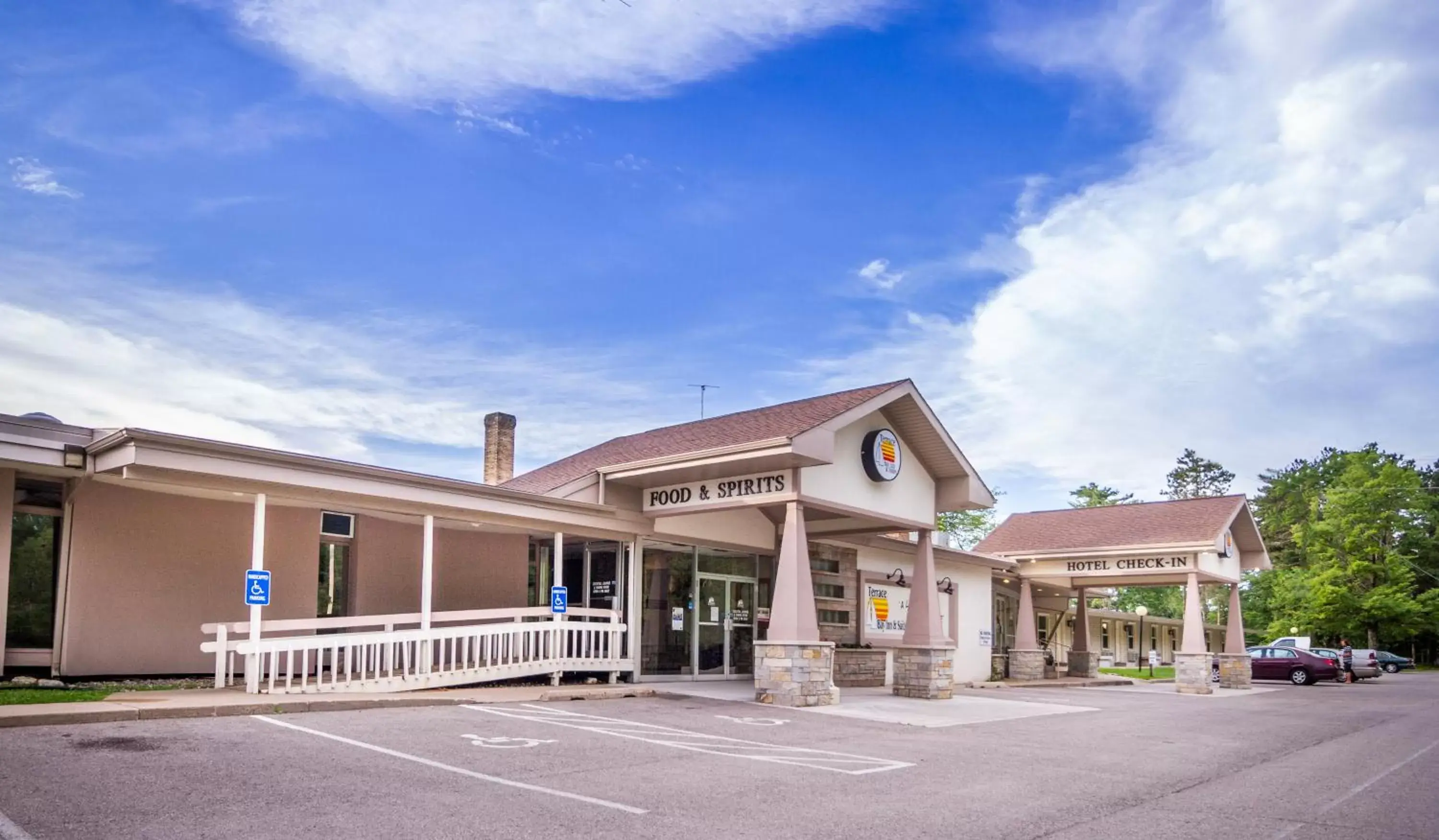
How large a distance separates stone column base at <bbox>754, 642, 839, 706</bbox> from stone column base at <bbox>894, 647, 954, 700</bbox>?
370cm

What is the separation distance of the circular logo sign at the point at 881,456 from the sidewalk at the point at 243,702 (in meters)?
6.01

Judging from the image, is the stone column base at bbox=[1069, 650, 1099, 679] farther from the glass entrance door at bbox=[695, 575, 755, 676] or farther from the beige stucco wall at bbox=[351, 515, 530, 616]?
the beige stucco wall at bbox=[351, 515, 530, 616]

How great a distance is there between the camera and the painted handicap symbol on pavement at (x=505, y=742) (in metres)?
10.1

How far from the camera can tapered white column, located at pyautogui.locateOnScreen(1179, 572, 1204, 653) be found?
28453 millimetres

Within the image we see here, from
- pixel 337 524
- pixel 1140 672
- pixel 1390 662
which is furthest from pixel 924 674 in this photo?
pixel 1390 662

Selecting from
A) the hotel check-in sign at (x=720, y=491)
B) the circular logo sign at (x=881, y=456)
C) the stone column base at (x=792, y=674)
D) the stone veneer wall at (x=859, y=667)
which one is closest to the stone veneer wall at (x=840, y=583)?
the stone veneer wall at (x=859, y=667)

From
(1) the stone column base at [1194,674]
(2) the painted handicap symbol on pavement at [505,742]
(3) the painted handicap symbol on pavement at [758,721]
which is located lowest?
(1) the stone column base at [1194,674]

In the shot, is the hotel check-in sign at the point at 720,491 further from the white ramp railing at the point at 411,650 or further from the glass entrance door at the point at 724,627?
the glass entrance door at the point at 724,627

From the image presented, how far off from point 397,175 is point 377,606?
30.7ft

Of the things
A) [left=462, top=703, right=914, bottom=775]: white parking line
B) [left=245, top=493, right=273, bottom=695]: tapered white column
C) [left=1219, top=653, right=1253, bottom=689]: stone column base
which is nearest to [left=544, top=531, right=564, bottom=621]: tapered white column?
[left=462, top=703, right=914, bottom=775]: white parking line

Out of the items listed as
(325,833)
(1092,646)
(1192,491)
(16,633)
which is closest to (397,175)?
(16,633)

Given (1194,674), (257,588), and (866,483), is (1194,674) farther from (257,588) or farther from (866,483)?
(257,588)

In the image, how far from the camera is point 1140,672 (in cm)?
4359

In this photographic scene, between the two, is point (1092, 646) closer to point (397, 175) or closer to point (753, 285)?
point (753, 285)
